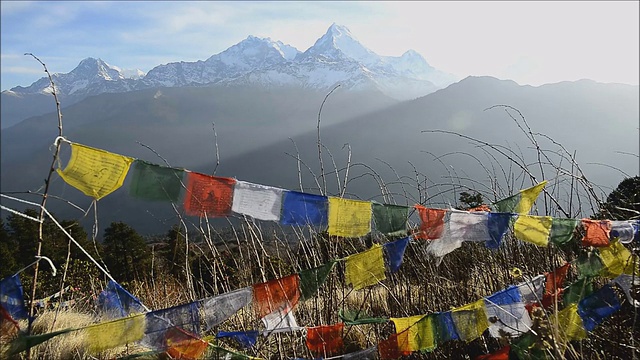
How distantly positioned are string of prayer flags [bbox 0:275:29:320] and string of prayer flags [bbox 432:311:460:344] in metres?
1.90

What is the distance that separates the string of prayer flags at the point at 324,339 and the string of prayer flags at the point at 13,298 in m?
1.34

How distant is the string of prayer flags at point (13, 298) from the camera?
76.1 inches

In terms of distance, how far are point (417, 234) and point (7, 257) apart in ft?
55.4

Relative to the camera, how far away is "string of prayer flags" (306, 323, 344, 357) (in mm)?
2609

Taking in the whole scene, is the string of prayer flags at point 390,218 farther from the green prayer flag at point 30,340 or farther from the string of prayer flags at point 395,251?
the green prayer flag at point 30,340

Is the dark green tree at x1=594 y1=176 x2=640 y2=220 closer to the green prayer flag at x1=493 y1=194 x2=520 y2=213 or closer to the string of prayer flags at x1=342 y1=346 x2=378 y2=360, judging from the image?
the green prayer flag at x1=493 y1=194 x2=520 y2=213

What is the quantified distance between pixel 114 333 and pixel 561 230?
2.45 meters

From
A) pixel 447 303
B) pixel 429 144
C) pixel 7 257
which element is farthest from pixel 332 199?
pixel 429 144

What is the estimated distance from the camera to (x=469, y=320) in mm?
2551

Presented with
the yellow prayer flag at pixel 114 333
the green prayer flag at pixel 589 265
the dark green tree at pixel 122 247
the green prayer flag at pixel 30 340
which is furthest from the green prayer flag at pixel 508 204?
the dark green tree at pixel 122 247

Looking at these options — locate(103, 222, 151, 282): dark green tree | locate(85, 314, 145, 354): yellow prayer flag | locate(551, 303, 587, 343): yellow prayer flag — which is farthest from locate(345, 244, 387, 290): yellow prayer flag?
locate(103, 222, 151, 282): dark green tree

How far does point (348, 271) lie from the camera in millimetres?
2656

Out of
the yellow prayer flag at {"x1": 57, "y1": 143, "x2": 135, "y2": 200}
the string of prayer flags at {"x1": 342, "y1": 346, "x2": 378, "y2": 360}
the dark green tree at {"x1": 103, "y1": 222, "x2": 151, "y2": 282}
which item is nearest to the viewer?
the yellow prayer flag at {"x1": 57, "y1": 143, "x2": 135, "y2": 200}

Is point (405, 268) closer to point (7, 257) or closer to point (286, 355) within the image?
point (286, 355)
